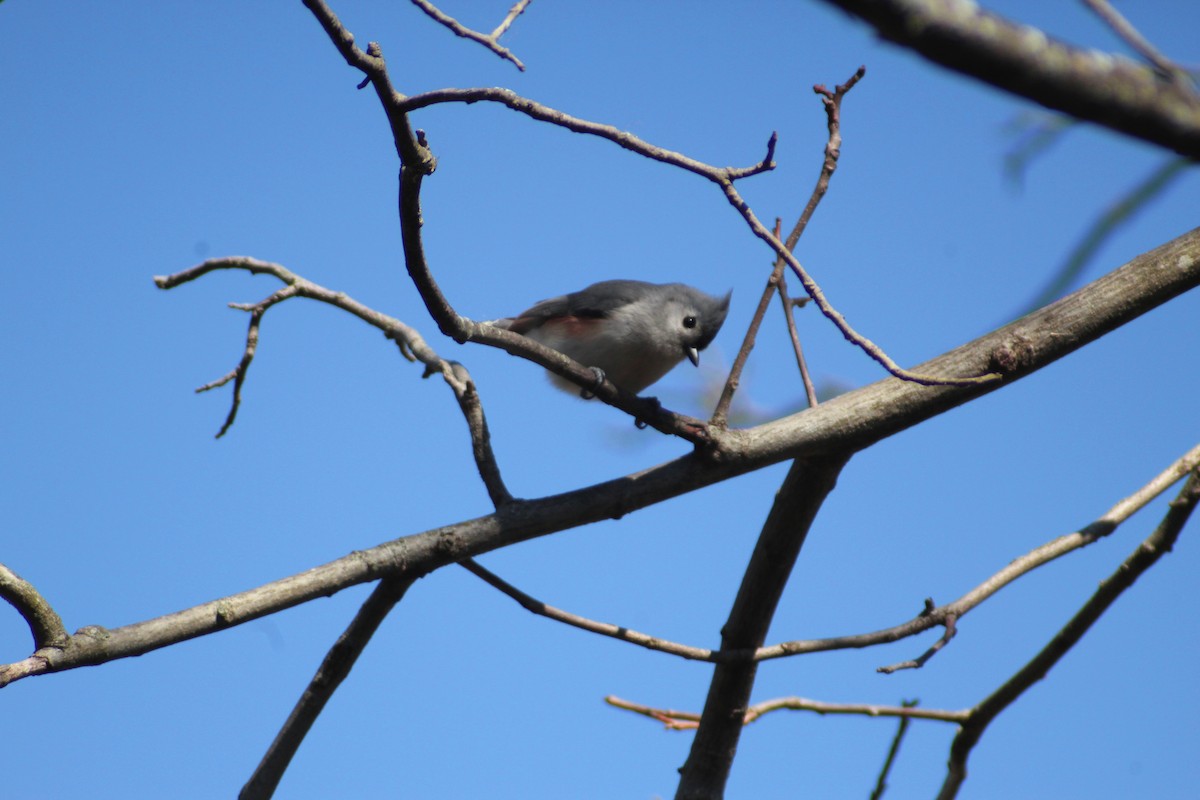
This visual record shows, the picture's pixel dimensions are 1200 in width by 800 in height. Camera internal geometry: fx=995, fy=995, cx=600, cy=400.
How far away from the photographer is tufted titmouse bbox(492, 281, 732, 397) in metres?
5.38

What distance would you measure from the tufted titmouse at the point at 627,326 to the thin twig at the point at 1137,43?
453 centimetres

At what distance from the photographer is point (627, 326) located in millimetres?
5418

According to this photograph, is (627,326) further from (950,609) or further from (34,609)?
(34,609)

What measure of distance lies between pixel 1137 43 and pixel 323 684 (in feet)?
9.77

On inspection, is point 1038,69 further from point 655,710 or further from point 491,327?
point 655,710

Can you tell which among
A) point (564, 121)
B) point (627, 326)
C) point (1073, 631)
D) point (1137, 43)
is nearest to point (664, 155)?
point (564, 121)

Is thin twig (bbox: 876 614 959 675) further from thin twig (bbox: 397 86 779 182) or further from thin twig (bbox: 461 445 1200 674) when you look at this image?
thin twig (bbox: 397 86 779 182)

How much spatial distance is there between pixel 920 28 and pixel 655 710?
322 centimetres

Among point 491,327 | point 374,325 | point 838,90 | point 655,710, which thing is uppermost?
point 838,90

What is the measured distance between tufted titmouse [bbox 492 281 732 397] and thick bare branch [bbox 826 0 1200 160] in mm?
4574

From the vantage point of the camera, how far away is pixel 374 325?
3.62m

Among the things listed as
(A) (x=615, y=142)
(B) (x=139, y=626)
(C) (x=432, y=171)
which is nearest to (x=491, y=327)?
(C) (x=432, y=171)

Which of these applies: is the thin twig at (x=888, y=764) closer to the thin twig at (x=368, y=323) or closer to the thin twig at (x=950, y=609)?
the thin twig at (x=950, y=609)

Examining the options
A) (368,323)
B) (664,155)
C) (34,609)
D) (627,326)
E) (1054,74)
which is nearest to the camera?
(1054,74)
